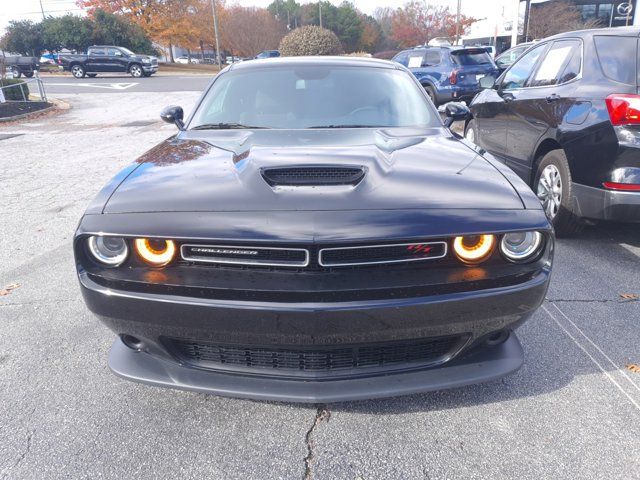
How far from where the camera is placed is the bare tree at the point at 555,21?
109 feet

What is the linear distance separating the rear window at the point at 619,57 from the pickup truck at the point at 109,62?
31484 mm

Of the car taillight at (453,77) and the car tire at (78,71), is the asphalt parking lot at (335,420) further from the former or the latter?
the car tire at (78,71)

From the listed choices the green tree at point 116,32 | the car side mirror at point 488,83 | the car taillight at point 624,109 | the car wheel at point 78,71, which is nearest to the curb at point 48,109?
the car side mirror at point 488,83

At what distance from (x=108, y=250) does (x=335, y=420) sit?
3.99ft

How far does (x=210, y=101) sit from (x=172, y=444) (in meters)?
2.29

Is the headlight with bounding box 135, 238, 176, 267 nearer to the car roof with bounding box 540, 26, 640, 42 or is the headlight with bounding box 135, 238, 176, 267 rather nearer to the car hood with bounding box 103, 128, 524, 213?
the car hood with bounding box 103, 128, 524, 213

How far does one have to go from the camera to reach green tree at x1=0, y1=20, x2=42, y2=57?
43438mm

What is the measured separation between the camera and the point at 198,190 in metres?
2.08

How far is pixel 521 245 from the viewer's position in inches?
81.0

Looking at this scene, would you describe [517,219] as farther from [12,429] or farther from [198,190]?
[12,429]

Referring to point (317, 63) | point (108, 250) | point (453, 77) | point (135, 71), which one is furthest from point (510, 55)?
point (135, 71)

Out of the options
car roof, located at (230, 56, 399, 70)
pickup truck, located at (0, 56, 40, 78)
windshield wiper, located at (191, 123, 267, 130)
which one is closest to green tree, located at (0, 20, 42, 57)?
pickup truck, located at (0, 56, 40, 78)

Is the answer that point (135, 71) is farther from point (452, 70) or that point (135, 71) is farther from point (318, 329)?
point (318, 329)

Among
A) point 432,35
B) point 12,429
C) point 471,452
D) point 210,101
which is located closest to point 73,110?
point 210,101
